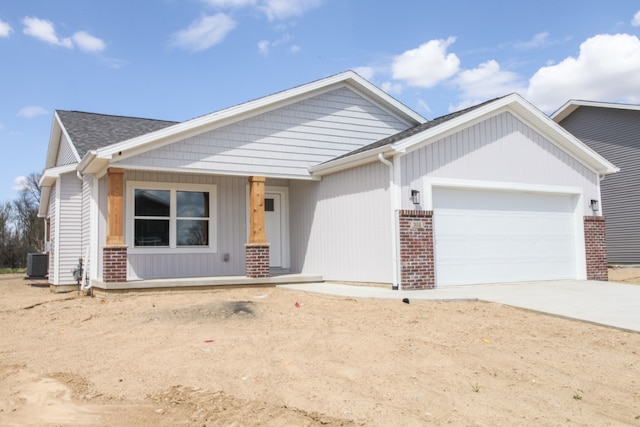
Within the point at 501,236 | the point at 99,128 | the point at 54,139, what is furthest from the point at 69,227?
the point at 501,236

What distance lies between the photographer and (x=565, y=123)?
73.3 feet

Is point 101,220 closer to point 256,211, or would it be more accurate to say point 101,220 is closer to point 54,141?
point 256,211

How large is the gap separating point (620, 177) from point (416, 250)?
43.8 feet

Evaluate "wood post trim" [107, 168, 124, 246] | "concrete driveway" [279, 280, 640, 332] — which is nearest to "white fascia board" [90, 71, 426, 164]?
"wood post trim" [107, 168, 124, 246]

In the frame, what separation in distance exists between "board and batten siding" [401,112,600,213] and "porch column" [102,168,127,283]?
5.96 m

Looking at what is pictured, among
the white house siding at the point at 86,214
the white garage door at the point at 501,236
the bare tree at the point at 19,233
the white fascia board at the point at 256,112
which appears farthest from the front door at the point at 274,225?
the bare tree at the point at 19,233

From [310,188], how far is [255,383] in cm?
895

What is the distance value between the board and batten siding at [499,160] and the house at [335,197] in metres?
0.03

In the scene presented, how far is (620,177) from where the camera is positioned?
64.8 ft

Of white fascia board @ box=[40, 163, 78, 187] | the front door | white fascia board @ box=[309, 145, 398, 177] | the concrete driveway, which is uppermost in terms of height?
white fascia board @ box=[40, 163, 78, 187]

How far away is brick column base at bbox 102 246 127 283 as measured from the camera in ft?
34.9

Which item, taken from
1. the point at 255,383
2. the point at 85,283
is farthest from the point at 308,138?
the point at 255,383

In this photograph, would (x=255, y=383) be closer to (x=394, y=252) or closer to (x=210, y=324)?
(x=210, y=324)

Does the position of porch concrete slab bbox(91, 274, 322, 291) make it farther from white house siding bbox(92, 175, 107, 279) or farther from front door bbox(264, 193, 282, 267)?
front door bbox(264, 193, 282, 267)
